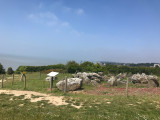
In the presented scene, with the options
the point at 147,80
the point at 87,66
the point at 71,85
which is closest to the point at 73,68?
the point at 87,66

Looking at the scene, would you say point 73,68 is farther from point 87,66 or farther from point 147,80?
point 147,80

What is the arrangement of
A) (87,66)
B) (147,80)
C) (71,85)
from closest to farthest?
(71,85), (147,80), (87,66)

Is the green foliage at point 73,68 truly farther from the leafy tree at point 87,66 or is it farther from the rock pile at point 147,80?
the rock pile at point 147,80

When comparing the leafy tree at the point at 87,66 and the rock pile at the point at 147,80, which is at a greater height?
the leafy tree at the point at 87,66

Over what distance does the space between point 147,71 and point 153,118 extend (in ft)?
118

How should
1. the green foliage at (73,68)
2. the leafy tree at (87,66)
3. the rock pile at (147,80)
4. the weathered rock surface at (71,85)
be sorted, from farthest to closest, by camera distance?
the leafy tree at (87,66) < the green foliage at (73,68) < the rock pile at (147,80) < the weathered rock surface at (71,85)

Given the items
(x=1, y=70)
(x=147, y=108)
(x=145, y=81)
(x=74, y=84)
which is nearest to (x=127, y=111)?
(x=147, y=108)

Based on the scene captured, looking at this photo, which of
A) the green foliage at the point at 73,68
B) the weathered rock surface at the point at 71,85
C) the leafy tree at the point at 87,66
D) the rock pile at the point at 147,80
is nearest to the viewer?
the weathered rock surface at the point at 71,85

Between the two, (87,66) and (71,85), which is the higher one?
(87,66)

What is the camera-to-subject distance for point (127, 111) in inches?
310

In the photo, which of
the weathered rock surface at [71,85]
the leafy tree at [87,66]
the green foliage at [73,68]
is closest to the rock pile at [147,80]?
the weathered rock surface at [71,85]

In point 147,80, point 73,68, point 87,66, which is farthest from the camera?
point 87,66

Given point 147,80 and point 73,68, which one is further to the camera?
point 73,68

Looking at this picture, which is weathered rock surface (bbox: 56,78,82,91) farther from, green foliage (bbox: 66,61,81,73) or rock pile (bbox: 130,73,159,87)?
green foliage (bbox: 66,61,81,73)
